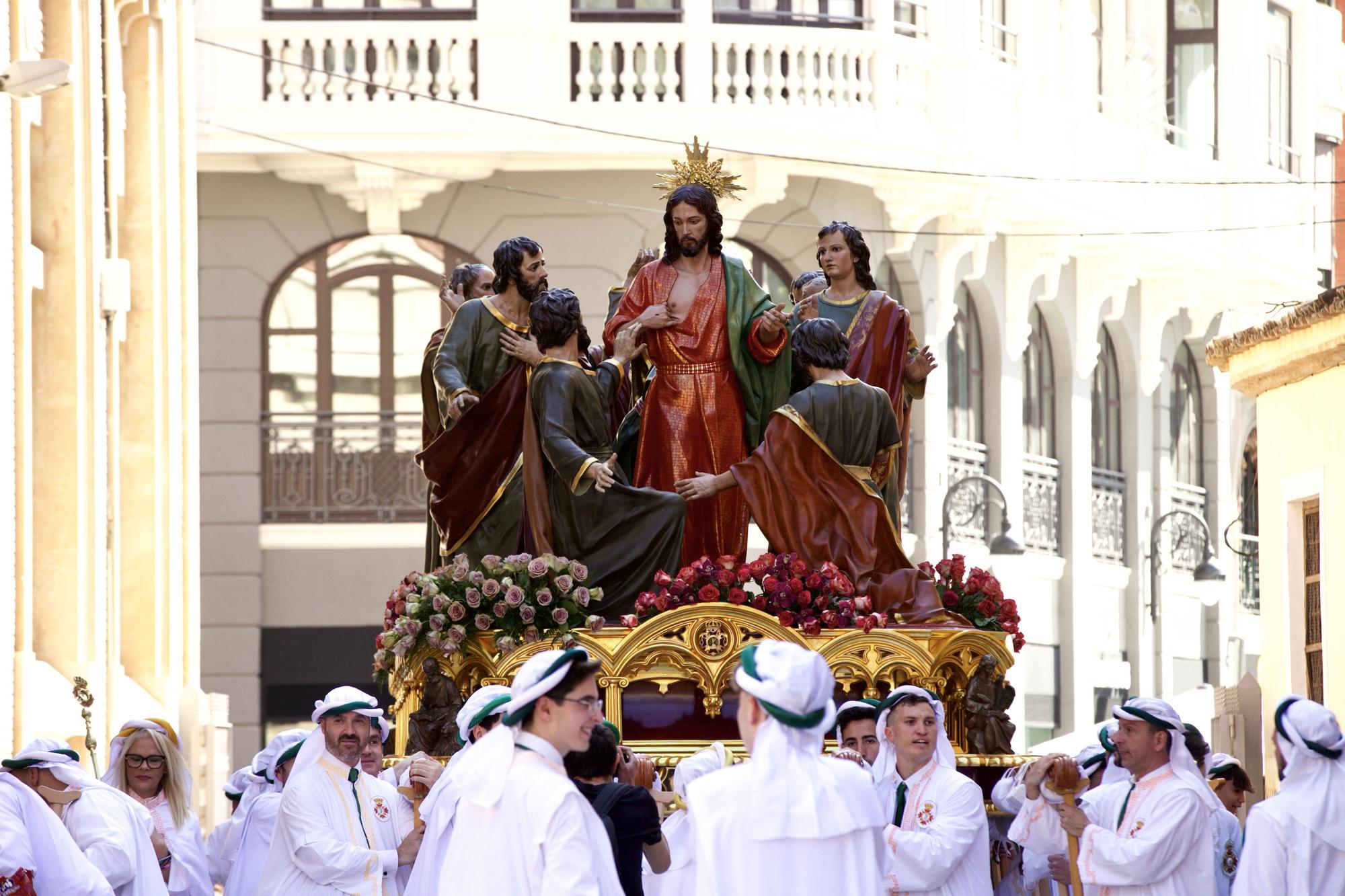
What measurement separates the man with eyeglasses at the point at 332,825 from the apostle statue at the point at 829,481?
242 centimetres

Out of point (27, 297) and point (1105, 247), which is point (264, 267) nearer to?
point (27, 297)

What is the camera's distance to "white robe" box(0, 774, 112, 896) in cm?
964

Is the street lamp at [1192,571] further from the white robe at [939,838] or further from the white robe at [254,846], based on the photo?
the white robe at [939,838]

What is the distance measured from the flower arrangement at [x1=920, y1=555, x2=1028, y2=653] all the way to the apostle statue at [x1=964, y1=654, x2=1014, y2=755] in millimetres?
411

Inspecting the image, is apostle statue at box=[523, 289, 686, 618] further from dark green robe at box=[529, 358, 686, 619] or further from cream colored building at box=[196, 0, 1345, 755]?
cream colored building at box=[196, 0, 1345, 755]

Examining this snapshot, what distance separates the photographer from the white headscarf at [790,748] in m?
7.51

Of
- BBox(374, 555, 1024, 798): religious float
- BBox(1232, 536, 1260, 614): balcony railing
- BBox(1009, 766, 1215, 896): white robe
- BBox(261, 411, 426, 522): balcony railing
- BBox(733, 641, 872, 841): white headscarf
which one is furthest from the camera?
BBox(1232, 536, 1260, 614): balcony railing

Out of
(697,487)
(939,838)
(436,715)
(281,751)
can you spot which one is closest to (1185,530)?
(697,487)

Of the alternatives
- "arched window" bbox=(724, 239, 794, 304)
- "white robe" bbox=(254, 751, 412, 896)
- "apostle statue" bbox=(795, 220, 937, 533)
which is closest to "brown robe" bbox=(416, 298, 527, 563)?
"apostle statue" bbox=(795, 220, 937, 533)

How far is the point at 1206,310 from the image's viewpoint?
105 ft

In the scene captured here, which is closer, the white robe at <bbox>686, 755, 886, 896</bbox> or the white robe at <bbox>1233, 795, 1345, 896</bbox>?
the white robe at <bbox>686, 755, 886, 896</bbox>

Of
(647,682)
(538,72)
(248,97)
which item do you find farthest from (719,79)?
(647,682)

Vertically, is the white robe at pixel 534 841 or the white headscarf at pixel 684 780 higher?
the white robe at pixel 534 841

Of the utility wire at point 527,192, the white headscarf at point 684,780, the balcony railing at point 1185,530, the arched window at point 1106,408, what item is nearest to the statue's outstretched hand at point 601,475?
the white headscarf at point 684,780
